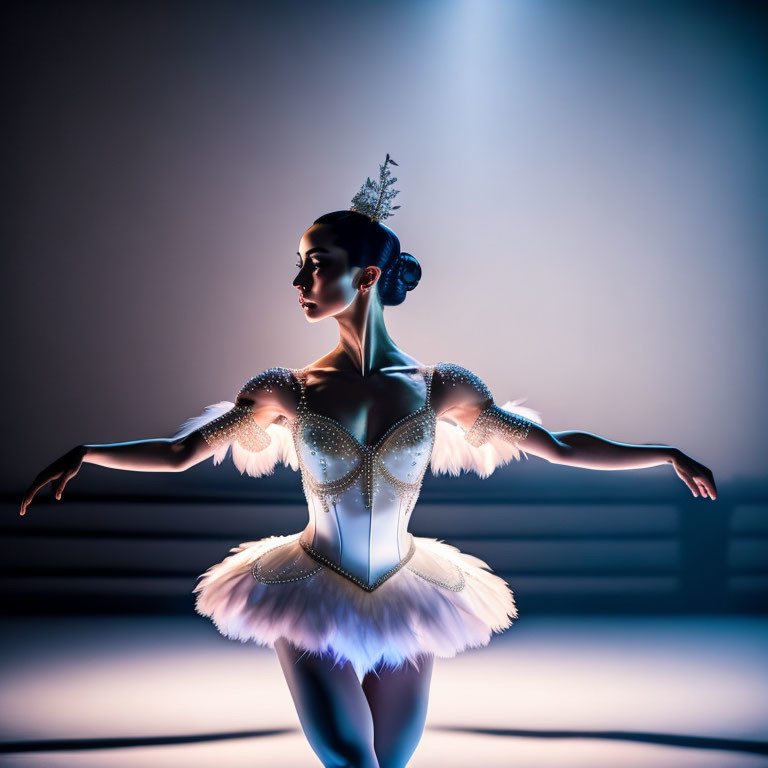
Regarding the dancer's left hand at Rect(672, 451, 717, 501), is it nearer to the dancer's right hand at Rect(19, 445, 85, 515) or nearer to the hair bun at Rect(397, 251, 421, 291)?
the hair bun at Rect(397, 251, 421, 291)

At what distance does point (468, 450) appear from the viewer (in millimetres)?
1758

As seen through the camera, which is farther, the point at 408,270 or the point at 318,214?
the point at 318,214

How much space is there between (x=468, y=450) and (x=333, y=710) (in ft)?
2.21

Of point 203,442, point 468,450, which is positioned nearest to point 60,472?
point 203,442

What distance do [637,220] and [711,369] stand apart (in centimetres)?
74

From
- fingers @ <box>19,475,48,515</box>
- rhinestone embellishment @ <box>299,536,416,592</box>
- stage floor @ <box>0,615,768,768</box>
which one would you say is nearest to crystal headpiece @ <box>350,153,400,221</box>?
rhinestone embellishment @ <box>299,536,416,592</box>

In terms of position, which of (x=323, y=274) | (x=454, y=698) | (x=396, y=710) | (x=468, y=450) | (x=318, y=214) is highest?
(x=318, y=214)

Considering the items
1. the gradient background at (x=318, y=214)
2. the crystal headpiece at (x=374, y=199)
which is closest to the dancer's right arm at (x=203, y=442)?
the crystal headpiece at (x=374, y=199)

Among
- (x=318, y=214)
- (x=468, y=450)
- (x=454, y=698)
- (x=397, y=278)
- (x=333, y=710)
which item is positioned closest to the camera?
(x=333, y=710)

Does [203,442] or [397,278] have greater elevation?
[397,278]

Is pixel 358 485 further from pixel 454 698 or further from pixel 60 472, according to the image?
pixel 454 698

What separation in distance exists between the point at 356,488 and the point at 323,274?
421 mm

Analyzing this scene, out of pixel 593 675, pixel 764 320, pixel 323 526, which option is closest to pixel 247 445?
pixel 323 526

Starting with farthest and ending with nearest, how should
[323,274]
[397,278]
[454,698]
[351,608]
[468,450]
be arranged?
[454,698] → [468,450] → [397,278] → [323,274] → [351,608]
